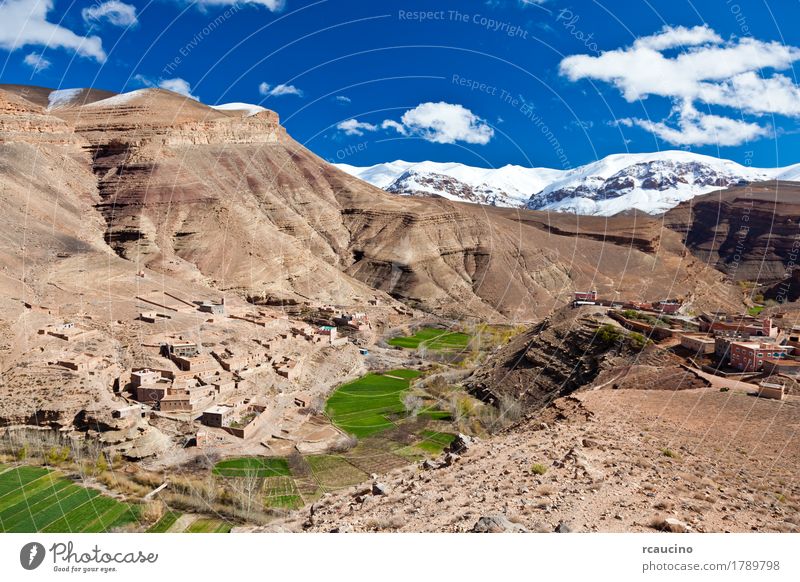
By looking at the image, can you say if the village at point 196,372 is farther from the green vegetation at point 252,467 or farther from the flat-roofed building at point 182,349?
the green vegetation at point 252,467

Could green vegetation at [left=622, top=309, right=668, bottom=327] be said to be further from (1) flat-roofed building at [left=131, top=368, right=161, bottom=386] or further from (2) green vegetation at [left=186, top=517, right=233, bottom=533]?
(1) flat-roofed building at [left=131, top=368, right=161, bottom=386]

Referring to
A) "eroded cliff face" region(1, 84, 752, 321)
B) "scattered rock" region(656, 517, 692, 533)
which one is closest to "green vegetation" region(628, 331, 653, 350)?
"scattered rock" region(656, 517, 692, 533)

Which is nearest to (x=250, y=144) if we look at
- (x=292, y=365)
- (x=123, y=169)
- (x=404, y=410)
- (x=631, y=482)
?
(x=123, y=169)

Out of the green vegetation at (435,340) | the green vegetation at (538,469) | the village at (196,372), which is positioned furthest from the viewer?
the green vegetation at (435,340)

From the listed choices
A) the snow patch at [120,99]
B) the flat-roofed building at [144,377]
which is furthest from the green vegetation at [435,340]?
the snow patch at [120,99]

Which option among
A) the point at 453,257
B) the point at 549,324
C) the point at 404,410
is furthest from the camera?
the point at 453,257

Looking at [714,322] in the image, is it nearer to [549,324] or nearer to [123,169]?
[549,324]
